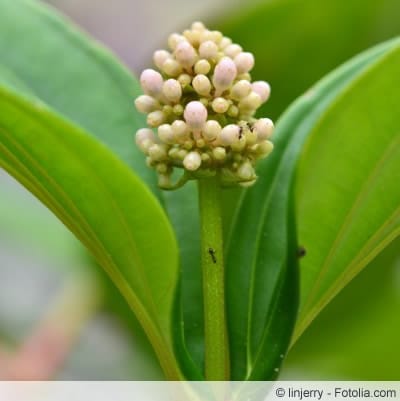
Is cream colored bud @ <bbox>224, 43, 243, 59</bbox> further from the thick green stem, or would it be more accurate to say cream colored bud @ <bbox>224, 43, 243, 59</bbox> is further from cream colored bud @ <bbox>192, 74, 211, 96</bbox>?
the thick green stem

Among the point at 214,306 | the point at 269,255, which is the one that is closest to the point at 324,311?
the point at 269,255

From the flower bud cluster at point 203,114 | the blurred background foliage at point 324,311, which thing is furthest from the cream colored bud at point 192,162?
the blurred background foliage at point 324,311

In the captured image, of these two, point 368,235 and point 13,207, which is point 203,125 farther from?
point 13,207

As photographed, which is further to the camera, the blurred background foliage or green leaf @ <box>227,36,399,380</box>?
the blurred background foliage

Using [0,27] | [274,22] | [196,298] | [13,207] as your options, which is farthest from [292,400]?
[13,207]

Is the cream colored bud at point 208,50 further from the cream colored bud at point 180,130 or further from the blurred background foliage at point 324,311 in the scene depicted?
the blurred background foliage at point 324,311

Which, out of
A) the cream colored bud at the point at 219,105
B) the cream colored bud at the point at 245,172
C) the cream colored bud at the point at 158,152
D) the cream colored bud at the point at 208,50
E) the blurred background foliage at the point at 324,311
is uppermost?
the cream colored bud at the point at 208,50

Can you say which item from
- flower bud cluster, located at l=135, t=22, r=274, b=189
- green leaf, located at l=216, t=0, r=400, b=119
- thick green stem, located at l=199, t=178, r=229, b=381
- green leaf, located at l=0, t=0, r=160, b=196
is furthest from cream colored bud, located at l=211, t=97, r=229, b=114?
green leaf, located at l=216, t=0, r=400, b=119
